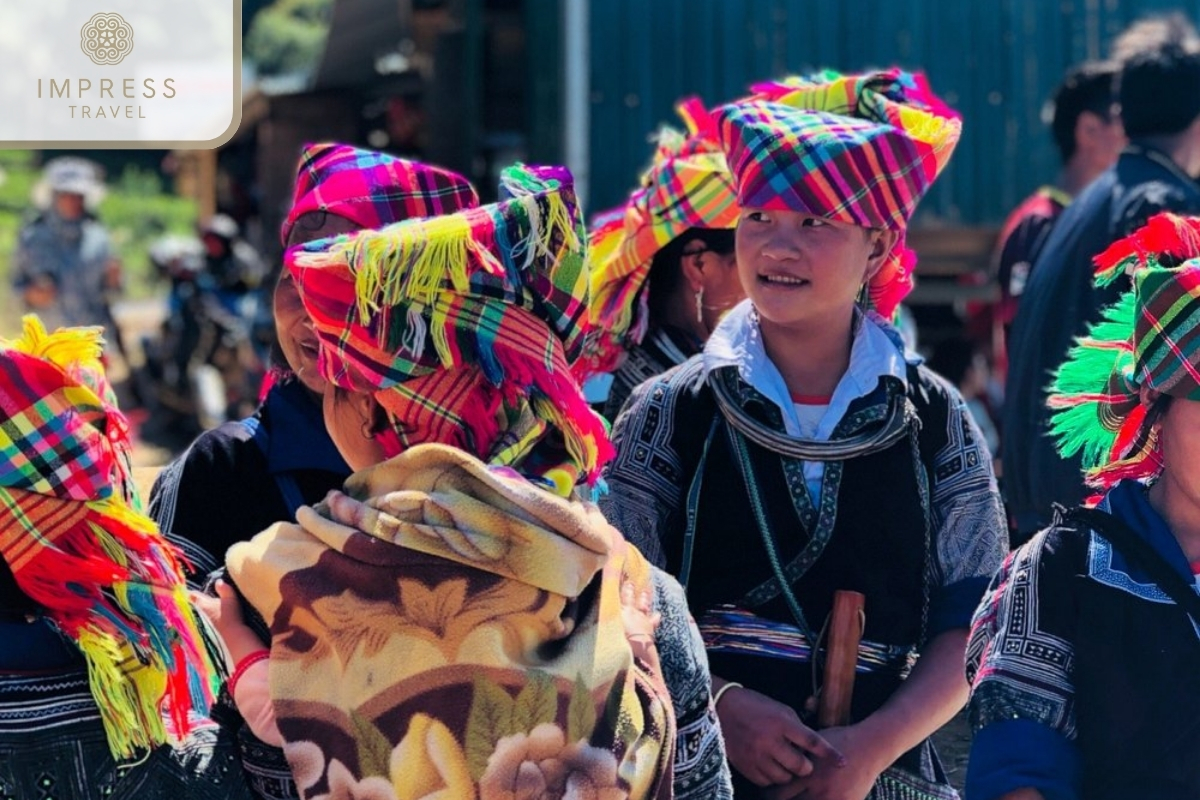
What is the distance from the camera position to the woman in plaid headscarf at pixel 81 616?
8.44ft

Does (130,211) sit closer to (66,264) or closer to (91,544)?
(66,264)

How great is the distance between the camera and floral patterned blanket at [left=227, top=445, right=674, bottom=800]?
6.58ft

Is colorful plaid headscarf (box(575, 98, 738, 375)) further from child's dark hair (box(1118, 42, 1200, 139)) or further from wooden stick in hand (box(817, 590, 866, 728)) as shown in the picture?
child's dark hair (box(1118, 42, 1200, 139))

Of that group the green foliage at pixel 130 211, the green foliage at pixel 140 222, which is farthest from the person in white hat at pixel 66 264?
the green foliage at pixel 140 222

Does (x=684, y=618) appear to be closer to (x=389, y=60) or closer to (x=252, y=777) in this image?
(x=252, y=777)

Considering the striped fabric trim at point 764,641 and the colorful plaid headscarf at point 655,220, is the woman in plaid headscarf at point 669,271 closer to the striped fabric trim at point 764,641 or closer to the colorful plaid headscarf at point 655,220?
the colorful plaid headscarf at point 655,220

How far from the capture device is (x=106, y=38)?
415 cm

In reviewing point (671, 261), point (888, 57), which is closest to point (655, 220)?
point (671, 261)

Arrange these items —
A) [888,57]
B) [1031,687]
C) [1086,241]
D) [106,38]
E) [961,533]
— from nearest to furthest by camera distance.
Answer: [1031,687] → [961,533] → [106,38] → [1086,241] → [888,57]

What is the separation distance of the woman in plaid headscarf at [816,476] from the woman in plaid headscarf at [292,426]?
1.62ft

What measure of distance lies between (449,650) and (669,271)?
218 centimetres

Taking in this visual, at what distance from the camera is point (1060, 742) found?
2.45 metres

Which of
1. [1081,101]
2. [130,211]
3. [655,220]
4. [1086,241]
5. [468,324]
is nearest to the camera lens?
[468,324]

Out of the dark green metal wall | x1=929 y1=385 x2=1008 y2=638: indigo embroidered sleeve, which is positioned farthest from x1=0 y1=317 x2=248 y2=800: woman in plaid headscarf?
the dark green metal wall
